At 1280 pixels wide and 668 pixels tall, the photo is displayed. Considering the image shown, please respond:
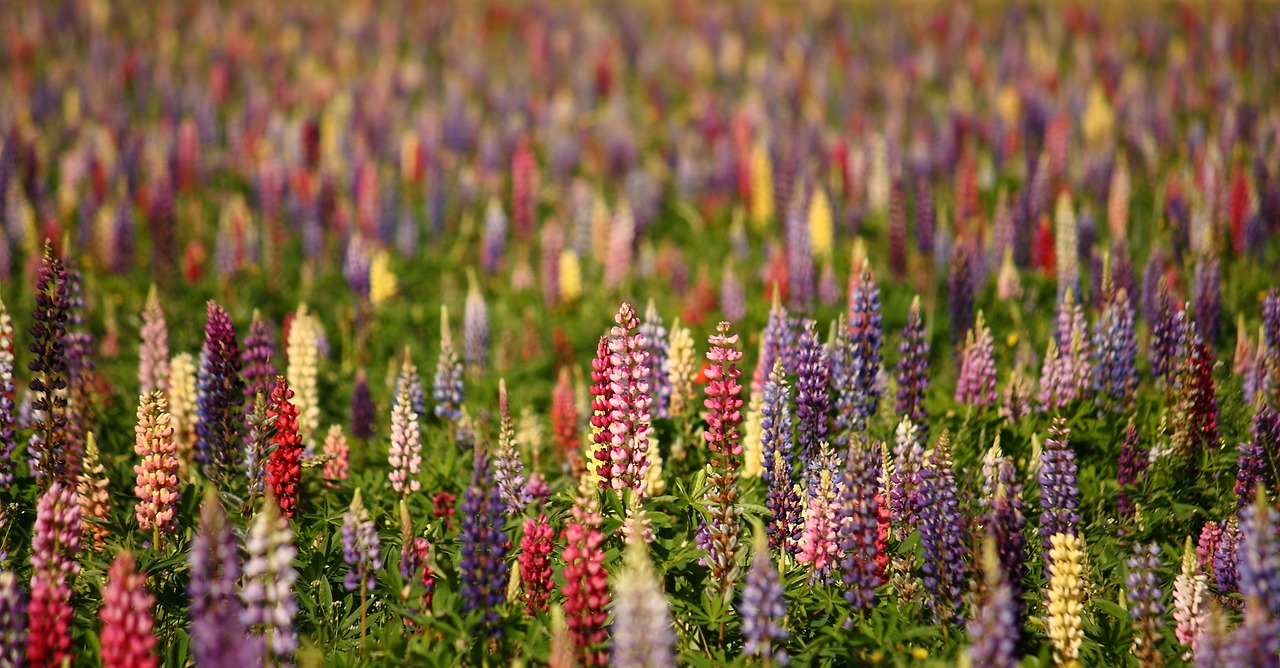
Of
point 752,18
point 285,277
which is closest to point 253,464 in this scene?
point 285,277

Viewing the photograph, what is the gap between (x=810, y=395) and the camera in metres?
4.54

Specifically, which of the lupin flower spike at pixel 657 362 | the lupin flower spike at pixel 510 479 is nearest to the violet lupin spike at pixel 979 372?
the lupin flower spike at pixel 657 362

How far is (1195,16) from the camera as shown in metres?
16.8

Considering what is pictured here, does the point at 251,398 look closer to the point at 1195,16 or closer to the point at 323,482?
the point at 323,482

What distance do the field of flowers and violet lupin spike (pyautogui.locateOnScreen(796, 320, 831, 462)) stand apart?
0.02 meters

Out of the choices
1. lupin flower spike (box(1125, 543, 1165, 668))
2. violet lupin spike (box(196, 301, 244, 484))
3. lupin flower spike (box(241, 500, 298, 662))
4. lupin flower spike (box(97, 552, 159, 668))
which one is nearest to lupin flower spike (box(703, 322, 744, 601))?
lupin flower spike (box(1125, 543, 1165, 668))

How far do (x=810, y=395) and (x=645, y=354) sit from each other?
920 millimetres

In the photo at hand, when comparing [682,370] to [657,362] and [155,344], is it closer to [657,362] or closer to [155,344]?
[657,362]

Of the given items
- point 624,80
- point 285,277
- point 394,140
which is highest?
point 624,80

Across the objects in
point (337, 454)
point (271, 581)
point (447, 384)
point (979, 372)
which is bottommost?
point (271, 581)

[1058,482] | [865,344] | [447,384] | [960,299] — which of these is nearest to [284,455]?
[447,384]

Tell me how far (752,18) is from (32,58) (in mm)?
11663

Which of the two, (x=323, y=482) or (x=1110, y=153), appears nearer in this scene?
(x=323, y=482)

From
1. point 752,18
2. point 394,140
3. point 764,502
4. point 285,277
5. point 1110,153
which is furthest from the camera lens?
point 752,18
